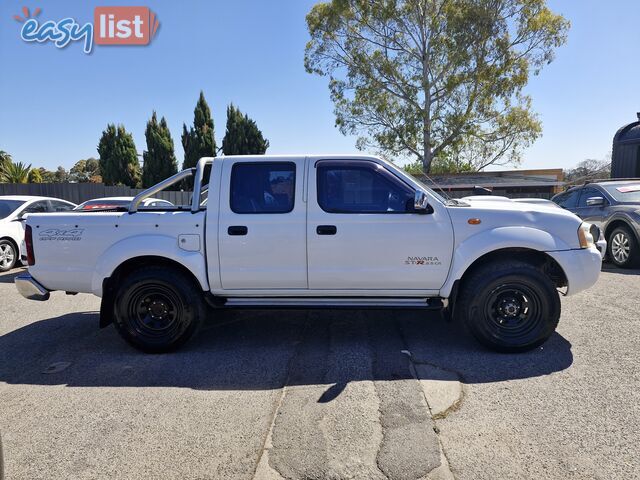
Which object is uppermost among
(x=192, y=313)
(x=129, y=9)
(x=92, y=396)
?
(x=129, y=9)

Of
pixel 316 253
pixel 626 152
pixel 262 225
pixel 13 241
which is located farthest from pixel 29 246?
pixel 626 152

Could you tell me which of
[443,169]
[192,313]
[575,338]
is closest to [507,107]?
[443,169]

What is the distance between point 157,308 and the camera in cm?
441

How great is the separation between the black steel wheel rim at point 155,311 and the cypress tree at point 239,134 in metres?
25.3

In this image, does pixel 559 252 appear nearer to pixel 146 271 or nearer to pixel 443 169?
pixel 146 271

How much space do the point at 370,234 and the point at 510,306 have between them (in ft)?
4.95

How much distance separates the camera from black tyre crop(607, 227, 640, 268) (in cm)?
822

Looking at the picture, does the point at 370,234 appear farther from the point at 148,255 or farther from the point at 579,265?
the point at 148,255

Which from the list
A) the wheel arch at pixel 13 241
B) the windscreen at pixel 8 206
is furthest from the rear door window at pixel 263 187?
the windscreen at pixel 8 206

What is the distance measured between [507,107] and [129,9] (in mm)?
24777

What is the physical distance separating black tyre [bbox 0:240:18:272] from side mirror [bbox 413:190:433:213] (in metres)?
8.92

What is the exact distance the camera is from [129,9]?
1122cm

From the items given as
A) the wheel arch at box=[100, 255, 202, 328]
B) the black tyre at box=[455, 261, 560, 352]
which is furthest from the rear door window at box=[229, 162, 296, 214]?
the black tyre at box=[455, 261, 560, 352]

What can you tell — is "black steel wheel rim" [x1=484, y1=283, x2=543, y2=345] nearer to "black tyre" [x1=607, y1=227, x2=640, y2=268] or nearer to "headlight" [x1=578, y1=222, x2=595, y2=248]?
"headlight" [x1=578, y1=222, x2=595, y2=248]
